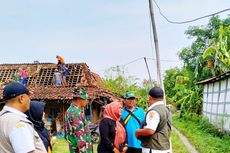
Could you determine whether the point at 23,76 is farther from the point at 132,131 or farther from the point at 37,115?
the point at 37,115

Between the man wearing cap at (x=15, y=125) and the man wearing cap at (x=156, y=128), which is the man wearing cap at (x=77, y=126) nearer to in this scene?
the man wearing cap at (x=156, y=128)

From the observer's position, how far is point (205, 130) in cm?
1476

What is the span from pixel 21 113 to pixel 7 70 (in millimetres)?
20063

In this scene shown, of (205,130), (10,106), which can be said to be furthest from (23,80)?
(10,106)

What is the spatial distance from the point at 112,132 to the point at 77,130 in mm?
523

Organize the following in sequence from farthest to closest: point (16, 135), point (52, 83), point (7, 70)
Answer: point (7, 70) → point (52, 83) → point (16, 135)

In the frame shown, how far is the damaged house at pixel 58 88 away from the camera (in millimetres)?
16594

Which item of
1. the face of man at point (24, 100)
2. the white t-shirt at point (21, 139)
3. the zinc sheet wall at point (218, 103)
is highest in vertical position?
the face of man at point (24, 100)

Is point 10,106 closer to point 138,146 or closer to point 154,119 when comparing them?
point 154,119

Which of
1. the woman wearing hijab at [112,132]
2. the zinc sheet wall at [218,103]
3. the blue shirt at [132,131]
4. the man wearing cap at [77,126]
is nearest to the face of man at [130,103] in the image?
the blue shirt at [132,131]

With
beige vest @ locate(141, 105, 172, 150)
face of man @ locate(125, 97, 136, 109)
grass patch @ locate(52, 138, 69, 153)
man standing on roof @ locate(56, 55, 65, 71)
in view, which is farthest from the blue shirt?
man standing on roof @ locate(56, 55, 65, 71)

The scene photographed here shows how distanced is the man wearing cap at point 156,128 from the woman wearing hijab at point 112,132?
0.36 m

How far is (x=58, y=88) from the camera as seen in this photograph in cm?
1792

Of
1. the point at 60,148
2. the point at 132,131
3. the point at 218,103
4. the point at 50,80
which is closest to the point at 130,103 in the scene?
the point at 132,131
